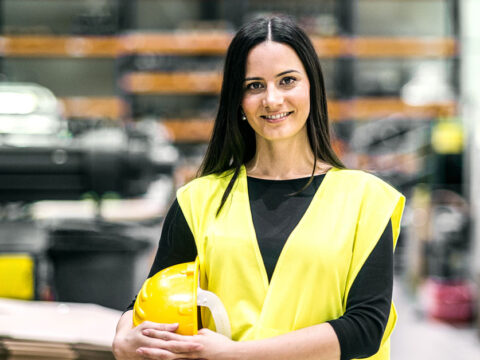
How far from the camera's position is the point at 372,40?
8383mm

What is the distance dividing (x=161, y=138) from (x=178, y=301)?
12.2 feet

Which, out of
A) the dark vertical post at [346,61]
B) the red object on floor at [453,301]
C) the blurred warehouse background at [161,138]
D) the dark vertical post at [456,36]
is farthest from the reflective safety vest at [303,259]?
the dark vertical post at [456,36]

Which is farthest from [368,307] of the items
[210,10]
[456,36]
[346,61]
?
[210,10]

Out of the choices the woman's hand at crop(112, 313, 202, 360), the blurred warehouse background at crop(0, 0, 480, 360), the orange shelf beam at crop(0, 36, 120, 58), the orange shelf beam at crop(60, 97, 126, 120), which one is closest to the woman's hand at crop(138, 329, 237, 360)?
the woman's hand at crop(112, 313, 202, 360)

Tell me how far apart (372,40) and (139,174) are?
7068mm

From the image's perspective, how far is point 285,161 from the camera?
47.2 inches

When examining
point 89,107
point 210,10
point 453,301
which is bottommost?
point 453,301

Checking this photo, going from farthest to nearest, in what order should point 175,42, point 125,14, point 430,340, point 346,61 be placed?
point 346,61 < point 125,14 < point 175,42 < point 430,340

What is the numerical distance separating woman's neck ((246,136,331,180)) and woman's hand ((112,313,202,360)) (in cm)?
37

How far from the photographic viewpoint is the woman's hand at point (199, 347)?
990mm

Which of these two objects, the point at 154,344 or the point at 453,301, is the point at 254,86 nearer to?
the point at 154,344

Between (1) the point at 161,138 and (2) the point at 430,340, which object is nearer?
(2) the point at 430,340

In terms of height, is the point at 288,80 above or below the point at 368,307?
above

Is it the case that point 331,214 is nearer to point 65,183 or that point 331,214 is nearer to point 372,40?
point 65,183
